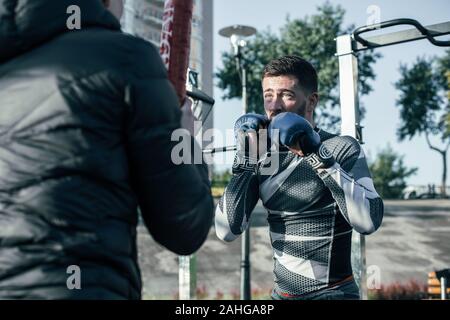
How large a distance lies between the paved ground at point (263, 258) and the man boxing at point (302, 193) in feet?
33.7

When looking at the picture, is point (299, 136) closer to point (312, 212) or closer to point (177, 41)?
point (312, 212)

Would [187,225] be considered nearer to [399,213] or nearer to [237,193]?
[237,193]

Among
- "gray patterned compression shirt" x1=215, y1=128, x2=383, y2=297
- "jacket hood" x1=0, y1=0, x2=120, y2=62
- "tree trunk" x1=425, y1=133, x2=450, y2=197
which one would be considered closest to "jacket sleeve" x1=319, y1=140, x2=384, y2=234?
"gray patterned compression shirt" x1=215, y1=128, x2=383, y2=297

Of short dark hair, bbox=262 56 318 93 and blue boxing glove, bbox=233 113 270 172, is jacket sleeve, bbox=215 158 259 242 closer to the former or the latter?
blue boxing glove, bbox=233 113 270 172

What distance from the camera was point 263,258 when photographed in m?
15.9

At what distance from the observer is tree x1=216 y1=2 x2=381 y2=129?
93.5 feet

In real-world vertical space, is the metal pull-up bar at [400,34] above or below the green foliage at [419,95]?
below

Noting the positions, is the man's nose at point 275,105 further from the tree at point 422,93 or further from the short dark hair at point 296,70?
the tree at point 422,93

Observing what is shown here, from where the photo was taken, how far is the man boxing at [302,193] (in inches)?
99.0

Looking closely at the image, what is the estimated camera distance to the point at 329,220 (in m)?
2.67

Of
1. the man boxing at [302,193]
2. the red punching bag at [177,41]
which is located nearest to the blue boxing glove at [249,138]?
the man boxing at [302,193]

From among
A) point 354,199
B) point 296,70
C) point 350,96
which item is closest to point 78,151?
point 354,199

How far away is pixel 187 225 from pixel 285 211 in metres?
1.58
